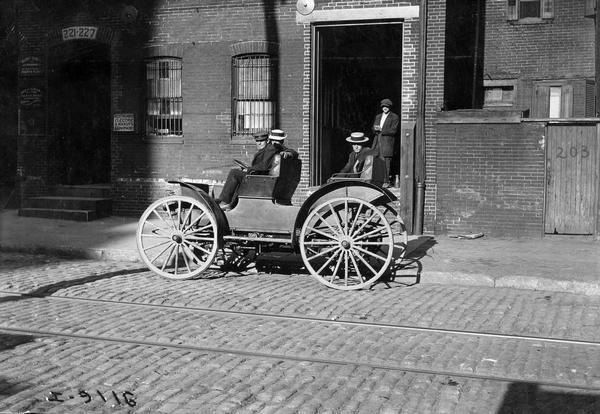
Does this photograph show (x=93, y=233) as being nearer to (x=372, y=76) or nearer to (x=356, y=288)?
(x=356, y=288)

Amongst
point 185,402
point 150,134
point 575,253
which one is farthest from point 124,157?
point 185,402

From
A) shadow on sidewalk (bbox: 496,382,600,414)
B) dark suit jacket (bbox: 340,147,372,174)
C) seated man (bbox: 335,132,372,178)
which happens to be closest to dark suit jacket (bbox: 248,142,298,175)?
seated man (bbox: 335,132,372,178)

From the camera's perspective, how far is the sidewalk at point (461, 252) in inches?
397

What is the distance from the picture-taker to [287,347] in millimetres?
6785

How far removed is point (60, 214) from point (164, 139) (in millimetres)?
2680

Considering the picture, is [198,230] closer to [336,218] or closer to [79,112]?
[336,218]

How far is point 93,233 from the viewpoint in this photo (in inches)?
571

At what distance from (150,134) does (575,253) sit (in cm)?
936

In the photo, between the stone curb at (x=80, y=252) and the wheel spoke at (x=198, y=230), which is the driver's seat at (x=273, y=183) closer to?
the wheel spoke at (x=198, y=230)

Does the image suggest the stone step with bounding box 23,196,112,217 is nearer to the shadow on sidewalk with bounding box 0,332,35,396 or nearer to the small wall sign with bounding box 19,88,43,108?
the small wall sign with bounding box 19,88,43,108

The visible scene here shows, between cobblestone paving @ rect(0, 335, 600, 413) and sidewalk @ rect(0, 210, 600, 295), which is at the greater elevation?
cobblestone paving @ rect(0, 335, 600, 413)

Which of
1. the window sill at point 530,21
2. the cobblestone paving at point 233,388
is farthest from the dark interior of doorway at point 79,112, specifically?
the cobblestone paving at point 233,388

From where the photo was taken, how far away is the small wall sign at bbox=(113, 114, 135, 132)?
57.2ft

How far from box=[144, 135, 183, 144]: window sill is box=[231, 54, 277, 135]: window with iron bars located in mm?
1276
